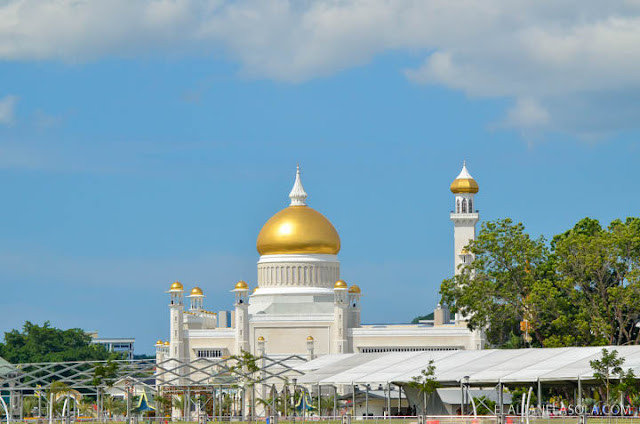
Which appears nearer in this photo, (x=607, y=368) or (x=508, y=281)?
(x=607, y=368)

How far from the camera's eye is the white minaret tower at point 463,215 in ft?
319

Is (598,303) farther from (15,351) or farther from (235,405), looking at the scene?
(15,351)

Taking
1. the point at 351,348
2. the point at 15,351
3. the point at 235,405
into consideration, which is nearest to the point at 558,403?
the point at 235,405

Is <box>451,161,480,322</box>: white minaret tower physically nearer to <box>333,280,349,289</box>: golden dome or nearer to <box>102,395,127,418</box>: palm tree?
<box>333,280,349,289</box>: golden dome

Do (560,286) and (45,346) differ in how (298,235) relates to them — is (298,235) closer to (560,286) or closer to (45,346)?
(560,286)

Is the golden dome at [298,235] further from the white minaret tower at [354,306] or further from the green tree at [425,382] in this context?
the green tree at [425,382]

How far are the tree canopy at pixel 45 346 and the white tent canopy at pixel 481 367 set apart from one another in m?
66.6

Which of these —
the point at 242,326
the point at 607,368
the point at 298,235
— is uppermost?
the point at 298,235

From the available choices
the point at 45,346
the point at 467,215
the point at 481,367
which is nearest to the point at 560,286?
the point at 481,367

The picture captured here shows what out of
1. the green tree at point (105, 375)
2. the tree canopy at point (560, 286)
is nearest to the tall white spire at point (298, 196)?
the tree canopy at point (560, 286)

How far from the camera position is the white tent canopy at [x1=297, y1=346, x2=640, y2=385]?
5503 cm

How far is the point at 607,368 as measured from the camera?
5319cm

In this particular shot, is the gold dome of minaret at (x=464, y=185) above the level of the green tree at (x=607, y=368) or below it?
above

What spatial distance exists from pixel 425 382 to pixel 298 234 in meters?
43.6
